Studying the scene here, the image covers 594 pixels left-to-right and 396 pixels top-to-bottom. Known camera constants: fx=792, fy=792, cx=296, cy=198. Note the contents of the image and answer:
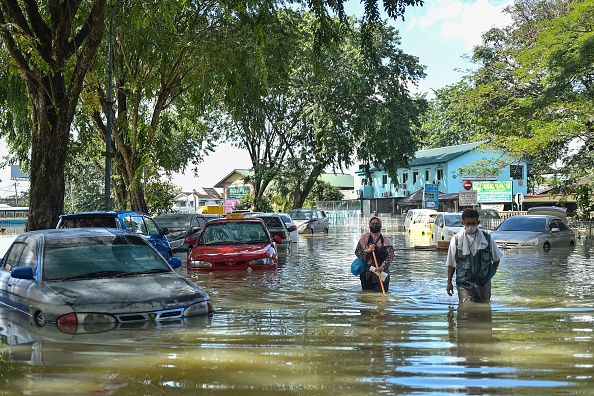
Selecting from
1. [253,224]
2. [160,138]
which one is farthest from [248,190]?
[253,224]

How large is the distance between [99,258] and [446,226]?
2521 cm

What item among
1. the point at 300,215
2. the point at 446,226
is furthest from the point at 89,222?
the point at 300,215

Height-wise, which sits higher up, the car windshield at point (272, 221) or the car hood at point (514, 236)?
the car windshield at point (272, 221)

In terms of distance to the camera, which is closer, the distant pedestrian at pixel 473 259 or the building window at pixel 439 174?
the distant pedestrian at pixel 473 259

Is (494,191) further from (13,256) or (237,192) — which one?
(13,256)

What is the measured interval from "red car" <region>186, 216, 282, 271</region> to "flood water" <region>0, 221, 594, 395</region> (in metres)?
3.79

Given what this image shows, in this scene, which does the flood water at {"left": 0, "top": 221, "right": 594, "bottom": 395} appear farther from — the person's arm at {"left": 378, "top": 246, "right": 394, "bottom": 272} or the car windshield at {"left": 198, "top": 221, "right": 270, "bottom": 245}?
the car windshield at {"left": 198, "top": 221, "right": 270, "bottom": 245}

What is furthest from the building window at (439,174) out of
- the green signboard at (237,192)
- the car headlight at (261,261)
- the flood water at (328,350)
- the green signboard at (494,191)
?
the flood water at (328,350)

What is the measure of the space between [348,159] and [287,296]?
41976 millimetres

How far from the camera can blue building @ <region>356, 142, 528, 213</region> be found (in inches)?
2360

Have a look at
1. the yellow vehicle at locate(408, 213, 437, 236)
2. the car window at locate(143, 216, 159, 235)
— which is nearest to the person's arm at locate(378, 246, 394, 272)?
the car window at locate(143, 216, 159, 235)

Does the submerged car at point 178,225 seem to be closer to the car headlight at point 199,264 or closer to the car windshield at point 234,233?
the car windshield at point 234,233

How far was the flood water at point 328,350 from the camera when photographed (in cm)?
595

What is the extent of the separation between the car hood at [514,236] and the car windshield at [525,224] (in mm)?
586
